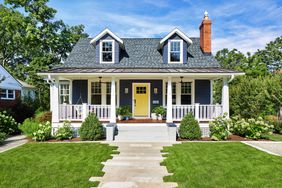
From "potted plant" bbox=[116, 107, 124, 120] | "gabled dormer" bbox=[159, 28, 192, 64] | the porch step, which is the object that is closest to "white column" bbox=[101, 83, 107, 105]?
"potted plant" bbox=[116, 107, 124, 120]

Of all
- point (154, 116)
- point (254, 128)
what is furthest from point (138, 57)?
point (254, 128)

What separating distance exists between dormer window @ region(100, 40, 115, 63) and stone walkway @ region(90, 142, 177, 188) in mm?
7085

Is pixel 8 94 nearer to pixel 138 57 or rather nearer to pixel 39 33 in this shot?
pixel 39 33

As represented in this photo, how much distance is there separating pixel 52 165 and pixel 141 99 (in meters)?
8.52

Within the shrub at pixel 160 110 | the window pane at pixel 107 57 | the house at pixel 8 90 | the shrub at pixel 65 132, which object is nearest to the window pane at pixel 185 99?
the shrub at pixel 160 110

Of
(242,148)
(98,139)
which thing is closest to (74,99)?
(98,139)

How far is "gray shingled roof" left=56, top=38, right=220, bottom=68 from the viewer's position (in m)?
14.3

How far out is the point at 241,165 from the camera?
6.43 meters

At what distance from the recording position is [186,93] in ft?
47.3

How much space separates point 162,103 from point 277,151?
7.10m

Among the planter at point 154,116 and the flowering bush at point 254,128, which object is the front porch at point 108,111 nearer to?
the flowering bush at point 254,128

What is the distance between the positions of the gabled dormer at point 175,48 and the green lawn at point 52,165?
760cm

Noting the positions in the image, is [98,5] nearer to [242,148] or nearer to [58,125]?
[58,125]

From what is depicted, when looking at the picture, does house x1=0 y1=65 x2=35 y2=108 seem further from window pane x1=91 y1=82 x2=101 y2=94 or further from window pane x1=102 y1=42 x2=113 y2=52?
window pane x1=102 y1=42 x2=113 y2=52
